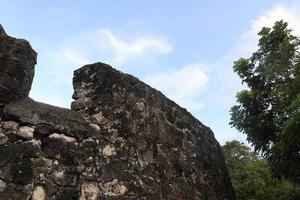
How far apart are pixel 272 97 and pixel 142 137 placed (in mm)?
5400

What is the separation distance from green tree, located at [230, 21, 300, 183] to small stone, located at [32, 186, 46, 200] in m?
5.63

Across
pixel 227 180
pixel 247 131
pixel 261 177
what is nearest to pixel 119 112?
pixel 227 180

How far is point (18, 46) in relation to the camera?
12.6ft

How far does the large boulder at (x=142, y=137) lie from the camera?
4.28 m

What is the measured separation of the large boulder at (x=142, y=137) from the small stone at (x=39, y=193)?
69 cm

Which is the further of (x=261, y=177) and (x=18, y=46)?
(x=261, y=177)

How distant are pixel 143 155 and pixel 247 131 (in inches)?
222

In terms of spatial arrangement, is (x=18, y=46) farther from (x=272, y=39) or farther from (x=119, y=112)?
(x=272, y=39)

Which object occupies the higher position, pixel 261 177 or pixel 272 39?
pixel 272 39

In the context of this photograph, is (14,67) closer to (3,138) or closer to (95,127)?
(3,138)

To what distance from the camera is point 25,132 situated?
11.6 feet

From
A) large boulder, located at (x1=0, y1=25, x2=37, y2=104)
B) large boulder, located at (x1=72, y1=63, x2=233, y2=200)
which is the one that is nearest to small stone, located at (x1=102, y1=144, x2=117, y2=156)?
large boulder, located at (x1=72, y1=63, x2=233, y2=200)

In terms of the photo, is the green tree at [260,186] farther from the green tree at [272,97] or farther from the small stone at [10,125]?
the small stone at [10,125]

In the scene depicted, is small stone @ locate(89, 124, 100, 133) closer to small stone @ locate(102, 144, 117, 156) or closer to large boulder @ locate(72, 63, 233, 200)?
large boulder @ locate(72, 63, 233, 200)
